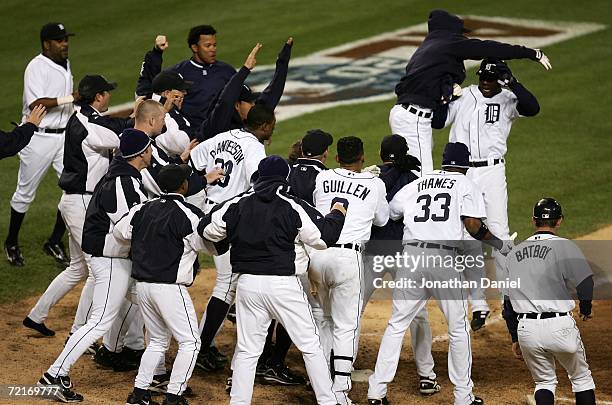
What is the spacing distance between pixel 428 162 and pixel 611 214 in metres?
3.77

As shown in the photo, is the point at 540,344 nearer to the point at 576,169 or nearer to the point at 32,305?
the point at 32,305

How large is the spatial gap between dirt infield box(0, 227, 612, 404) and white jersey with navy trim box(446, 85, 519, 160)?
160cm

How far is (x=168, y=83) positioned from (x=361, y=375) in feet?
9.10

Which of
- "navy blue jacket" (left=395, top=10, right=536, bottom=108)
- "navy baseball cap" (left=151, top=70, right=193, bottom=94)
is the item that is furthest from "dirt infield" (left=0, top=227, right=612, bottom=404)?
"navy baseball cap" (left=151, top=70, right=193, bottom=94)

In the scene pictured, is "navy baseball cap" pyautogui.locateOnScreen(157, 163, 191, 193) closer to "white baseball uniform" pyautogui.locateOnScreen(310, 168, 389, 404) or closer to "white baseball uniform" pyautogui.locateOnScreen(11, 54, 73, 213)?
"white baseball uniform" pyautogui.locateOnScreen(310, 168, 389, 404)

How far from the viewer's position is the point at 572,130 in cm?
1502

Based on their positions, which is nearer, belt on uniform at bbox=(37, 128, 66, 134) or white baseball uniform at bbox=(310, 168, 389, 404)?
white baseball uniform at bbox=(310, 168, 389, 404)

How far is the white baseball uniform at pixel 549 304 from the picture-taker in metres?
7.28

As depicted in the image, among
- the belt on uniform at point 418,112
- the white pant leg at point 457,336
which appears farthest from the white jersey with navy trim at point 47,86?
the white pant leg at point 457,336

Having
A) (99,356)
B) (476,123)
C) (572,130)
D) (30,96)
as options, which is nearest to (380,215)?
(476,123)

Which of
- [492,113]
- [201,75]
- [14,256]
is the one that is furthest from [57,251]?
[492,113]

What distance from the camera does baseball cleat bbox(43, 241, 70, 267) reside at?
11.1 m

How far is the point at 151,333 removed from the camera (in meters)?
7.61

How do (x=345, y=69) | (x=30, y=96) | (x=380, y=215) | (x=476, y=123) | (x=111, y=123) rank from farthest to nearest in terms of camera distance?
1. (x=345, y=69)
2. (x=30, y=96)
3. (x=476, y=123)
4. (x=111, y=123)
5. (x=380, y=215)
